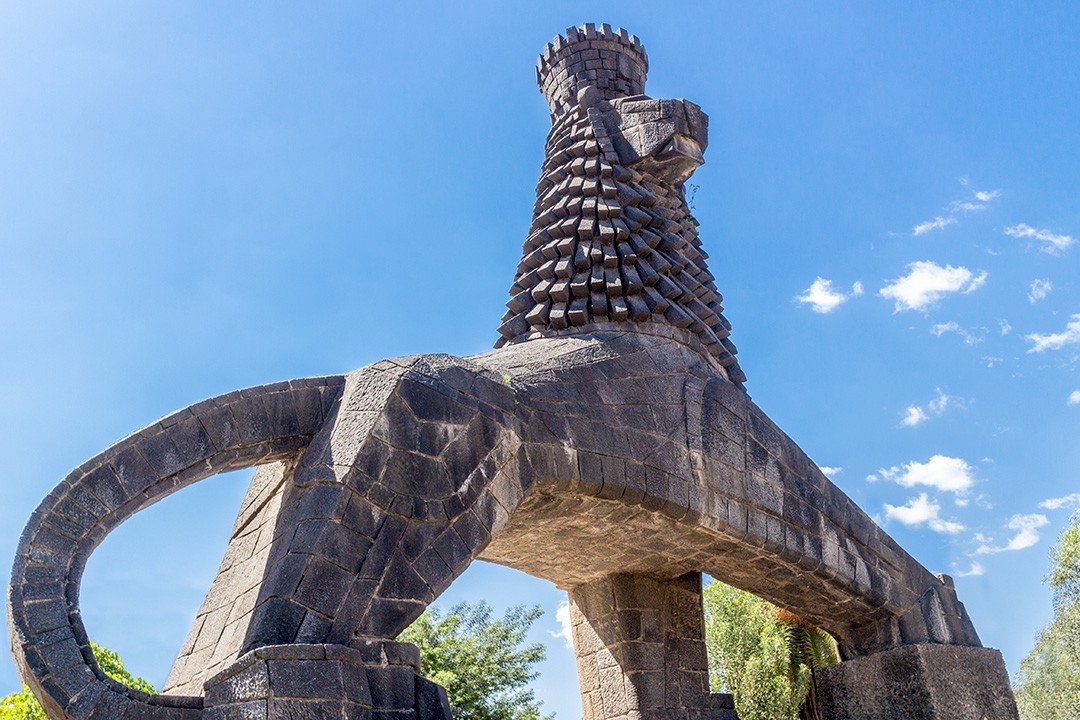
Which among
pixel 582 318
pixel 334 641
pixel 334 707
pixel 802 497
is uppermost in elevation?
pixel 582 318

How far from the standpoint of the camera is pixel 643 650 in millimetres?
7848

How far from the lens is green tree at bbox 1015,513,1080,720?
19.3 m

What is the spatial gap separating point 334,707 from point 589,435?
95.4 inches

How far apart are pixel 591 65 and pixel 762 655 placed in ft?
40.5

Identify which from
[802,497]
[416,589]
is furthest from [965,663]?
[416,589]

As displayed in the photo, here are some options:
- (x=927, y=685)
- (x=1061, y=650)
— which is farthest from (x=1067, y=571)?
(x=927, y=685)

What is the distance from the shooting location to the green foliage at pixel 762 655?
1731 centimetres

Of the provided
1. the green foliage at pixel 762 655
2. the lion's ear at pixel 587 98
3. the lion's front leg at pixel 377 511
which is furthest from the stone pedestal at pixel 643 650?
the green foliage at pixel 762 655

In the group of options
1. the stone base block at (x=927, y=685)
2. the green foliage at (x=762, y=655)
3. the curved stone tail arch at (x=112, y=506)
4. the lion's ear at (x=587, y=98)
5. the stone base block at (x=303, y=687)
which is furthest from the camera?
the green foliage at (x=762, y=655)

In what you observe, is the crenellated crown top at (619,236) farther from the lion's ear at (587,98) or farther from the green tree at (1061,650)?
the green tree at (1061,650)

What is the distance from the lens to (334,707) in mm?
4477

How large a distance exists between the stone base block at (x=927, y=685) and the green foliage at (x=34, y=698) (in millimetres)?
6242

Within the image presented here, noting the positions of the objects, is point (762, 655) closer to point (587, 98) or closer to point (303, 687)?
point (587, 98)

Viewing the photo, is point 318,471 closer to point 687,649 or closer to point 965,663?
point 687,649
